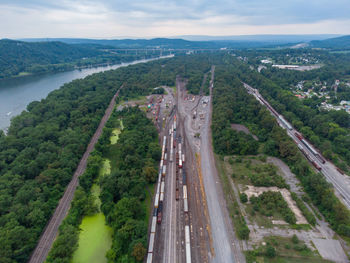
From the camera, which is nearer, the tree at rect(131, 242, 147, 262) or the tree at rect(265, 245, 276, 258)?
the tree at rect(131, 242, 147, 262)

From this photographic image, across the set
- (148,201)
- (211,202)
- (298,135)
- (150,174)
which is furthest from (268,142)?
(148,201)

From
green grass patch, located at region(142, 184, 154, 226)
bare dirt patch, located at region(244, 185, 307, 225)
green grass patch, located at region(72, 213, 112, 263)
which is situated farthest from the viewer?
green grass patch, located at region(142, 184, 154, 226)

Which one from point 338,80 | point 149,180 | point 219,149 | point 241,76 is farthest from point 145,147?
point 338,80

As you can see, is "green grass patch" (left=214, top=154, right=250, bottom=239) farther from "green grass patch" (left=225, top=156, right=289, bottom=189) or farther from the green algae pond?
the green algae pond

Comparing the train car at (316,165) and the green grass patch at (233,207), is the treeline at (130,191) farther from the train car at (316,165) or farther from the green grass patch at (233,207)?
the train car at (316,165)

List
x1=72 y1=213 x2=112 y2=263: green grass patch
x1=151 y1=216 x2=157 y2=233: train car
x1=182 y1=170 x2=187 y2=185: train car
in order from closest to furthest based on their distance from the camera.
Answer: x1=72 y1=213 x2=112 y2=263: green grass patch
x1=151 y1=216 x2=157 y2=233: train car
x1=182 y1=170 x2=187 y2=185: train car

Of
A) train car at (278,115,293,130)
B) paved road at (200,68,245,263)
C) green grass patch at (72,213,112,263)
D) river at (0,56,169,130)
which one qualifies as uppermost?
river at (0,56,169,130)

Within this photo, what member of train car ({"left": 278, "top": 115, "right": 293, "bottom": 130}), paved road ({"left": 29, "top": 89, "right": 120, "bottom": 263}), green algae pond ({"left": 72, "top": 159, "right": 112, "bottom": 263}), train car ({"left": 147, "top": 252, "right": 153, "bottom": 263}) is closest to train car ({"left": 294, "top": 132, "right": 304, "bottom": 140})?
train car ({"left": 278, "top": 115, "right": 293, "bottom": 130})
